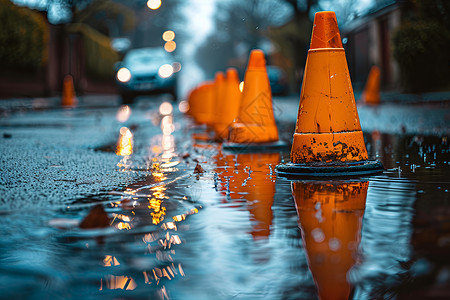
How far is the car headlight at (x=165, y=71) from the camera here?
24594 mm

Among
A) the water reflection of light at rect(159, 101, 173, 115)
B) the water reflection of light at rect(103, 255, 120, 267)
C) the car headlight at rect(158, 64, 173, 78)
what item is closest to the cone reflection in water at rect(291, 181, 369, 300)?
the water reflection of light at rect(103, 255, 120, 267)

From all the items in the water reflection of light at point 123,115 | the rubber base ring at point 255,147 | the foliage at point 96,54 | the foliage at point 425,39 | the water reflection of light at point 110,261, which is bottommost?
the water reflection of light at point 110,261

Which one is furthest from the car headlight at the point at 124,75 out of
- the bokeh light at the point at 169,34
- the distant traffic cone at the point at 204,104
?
the bokeh light at the point at 169,34

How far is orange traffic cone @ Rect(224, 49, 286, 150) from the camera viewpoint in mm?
6973

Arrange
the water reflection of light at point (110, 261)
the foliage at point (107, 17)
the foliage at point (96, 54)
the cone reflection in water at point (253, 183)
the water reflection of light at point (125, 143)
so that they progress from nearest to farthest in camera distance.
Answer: the water reflection of light at point (110, 261) → the cone reflection in water at point (253, 183) → the water reflection of light at point (125, 143) → the foliage at point (96, 54) → the foliage at point (107, 17)

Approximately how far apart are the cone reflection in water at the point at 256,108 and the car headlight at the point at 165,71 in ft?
58.0

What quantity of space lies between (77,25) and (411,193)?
28.9m

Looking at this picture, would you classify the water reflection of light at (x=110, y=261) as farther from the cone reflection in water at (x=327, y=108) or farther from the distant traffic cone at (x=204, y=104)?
the distant traffic cone at (x=204, y=104)

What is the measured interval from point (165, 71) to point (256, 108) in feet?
59.4

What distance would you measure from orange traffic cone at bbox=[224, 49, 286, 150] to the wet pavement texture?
3.81ft

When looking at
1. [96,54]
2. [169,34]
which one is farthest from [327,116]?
[169,34]

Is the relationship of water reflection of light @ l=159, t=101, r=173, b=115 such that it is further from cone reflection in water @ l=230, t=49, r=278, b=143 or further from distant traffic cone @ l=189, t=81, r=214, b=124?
cone reflection in water @ l=230, t=49, r=278, b=143

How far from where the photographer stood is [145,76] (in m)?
24.4

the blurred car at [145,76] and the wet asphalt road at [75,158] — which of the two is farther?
the blurred car at [145,76]
